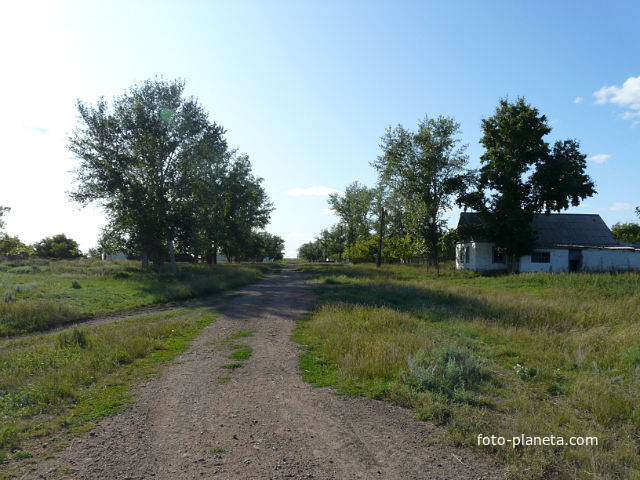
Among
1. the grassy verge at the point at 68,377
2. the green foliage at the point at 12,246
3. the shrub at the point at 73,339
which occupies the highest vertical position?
the green foliage at the point at 12,246

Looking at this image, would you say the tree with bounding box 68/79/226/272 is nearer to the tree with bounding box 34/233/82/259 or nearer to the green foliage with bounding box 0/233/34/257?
the green foliage with bounding box 0/233/34/257

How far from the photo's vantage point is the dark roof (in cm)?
3869

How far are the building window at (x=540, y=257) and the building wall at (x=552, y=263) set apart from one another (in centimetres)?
25

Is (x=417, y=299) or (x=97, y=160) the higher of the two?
(x=97, y=160)

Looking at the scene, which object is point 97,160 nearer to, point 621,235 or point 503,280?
point 503,280

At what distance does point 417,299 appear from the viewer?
18625 millimetres

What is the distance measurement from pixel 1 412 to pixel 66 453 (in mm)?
2076

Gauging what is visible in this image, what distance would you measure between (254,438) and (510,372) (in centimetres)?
549

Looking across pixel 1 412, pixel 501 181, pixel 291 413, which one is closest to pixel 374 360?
pixel 291 413

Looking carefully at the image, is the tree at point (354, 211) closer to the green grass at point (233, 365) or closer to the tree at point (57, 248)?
the tree at point (57, 248)

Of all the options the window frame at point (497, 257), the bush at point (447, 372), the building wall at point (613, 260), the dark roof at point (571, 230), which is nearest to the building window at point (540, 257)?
the dark roof at point (571, 230)

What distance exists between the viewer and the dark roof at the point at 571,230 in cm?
3869

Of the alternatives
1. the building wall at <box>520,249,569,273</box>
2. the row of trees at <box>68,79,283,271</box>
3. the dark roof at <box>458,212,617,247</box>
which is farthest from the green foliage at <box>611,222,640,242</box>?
the row of trees at <box>68,79,283,271</box>

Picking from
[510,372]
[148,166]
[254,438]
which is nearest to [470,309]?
[510,372]
